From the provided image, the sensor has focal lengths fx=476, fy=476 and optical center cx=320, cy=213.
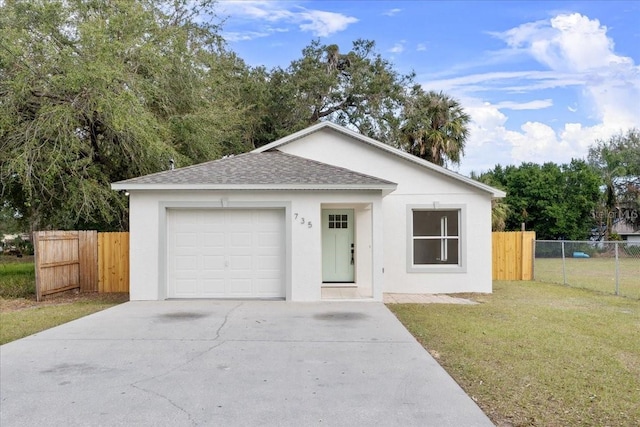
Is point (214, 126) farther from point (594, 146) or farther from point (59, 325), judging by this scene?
point (594, 146)

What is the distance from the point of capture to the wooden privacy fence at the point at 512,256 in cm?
1695

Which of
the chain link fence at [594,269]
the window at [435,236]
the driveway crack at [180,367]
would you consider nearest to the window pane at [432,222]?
the window at [435,236]

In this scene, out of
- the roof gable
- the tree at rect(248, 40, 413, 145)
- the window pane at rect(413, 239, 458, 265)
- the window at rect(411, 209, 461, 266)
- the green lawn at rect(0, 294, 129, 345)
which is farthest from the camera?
the tree at rect(248, 40, 413, 145)

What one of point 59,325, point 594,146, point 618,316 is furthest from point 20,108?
point 594,146

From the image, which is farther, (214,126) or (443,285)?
(214,126)

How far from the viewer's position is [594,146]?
143 feet

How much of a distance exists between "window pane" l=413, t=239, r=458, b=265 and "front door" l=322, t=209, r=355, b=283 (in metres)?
1.96

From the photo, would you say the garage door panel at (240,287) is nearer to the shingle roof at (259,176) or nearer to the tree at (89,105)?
the shingle roof at (259,176)

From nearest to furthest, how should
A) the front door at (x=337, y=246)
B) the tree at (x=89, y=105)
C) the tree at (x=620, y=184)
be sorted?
the tree at (x=89, y=105) < the front door at (x=337, y=246) < the tree at (x=620, y=184)

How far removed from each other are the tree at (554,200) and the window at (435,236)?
80.1 feet

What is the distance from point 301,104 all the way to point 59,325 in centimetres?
2054

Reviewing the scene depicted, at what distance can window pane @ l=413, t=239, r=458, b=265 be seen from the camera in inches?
539

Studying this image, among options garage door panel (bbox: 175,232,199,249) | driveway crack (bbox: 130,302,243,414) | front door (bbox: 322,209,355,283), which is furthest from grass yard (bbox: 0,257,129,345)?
front door (bbox: 322,209,355,283)

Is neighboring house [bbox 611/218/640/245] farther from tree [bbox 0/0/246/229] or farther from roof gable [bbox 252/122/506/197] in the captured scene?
tree [bbox 0/0/246/229]
